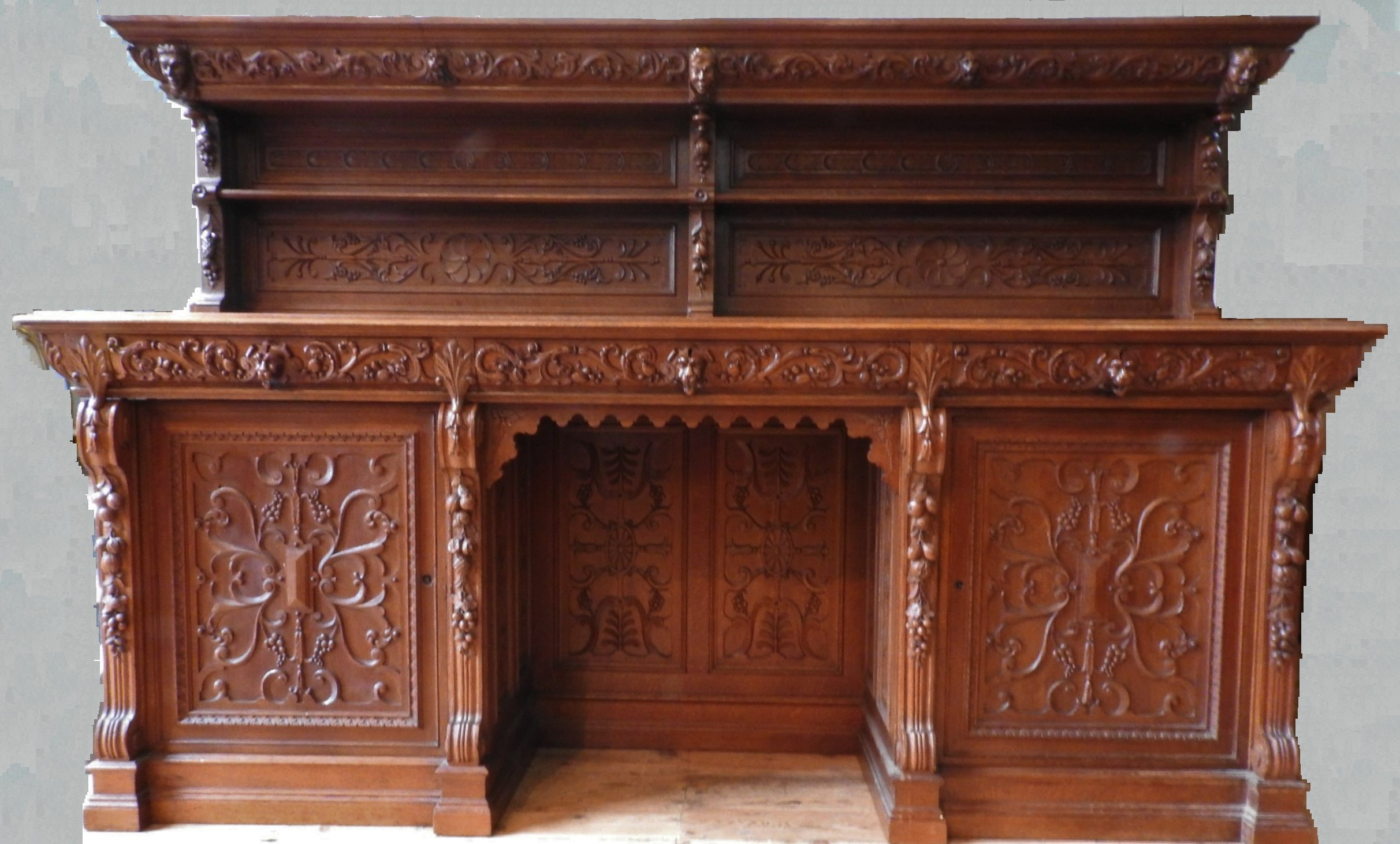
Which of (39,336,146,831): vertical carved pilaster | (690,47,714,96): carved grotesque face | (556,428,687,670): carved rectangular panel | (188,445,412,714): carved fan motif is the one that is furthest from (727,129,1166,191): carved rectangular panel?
(39,336,146,831): vertical carved pilaster

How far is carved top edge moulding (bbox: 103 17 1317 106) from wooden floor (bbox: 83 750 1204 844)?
1.92 m

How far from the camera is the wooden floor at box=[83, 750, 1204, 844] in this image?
7.85ft

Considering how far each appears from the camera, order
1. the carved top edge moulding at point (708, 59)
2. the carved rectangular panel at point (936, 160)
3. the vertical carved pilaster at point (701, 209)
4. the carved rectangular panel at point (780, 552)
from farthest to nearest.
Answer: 1. the carved rectangular panel at point (780, 552)
2. the carved rectangular panel at point (936, 160)
3. the vertical carved pilaster at point (701, 209)
4. the carved top edge moulding at point (708, 59)

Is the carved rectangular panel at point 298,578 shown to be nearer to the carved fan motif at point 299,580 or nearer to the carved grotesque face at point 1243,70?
the carved fan motif at point 299,580

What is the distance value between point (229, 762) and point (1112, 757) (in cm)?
228

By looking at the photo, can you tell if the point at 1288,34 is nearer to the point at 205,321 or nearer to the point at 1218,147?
the point at 1218,147

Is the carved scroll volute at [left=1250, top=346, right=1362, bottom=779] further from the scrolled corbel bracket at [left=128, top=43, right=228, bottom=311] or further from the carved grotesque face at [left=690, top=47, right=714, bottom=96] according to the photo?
the scrolled corbel bracket at [left=128, top=43, right=228, bottom=311]

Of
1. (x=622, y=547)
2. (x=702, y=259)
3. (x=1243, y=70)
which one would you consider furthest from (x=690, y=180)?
(x=1243, y=70)

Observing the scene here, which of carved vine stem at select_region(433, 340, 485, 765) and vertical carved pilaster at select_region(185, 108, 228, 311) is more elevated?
vertical carved pilaster at select_region(185, 108, 228, 311)

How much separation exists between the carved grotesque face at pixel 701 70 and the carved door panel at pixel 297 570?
111 cm

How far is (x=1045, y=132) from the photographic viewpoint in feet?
8.77

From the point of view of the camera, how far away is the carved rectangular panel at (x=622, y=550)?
2.87 m

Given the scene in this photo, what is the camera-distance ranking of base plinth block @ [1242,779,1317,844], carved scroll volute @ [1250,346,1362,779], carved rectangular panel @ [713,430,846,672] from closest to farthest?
carved scroll volute @ [1250,346,1362,779] < base plinth block @ [1242,779,1317,844] < carved rectangular panel @ [713,430,846,672]

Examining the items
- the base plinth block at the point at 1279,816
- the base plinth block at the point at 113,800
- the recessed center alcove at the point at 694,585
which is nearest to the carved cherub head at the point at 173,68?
the recessed center alcove at the point at 694,585
